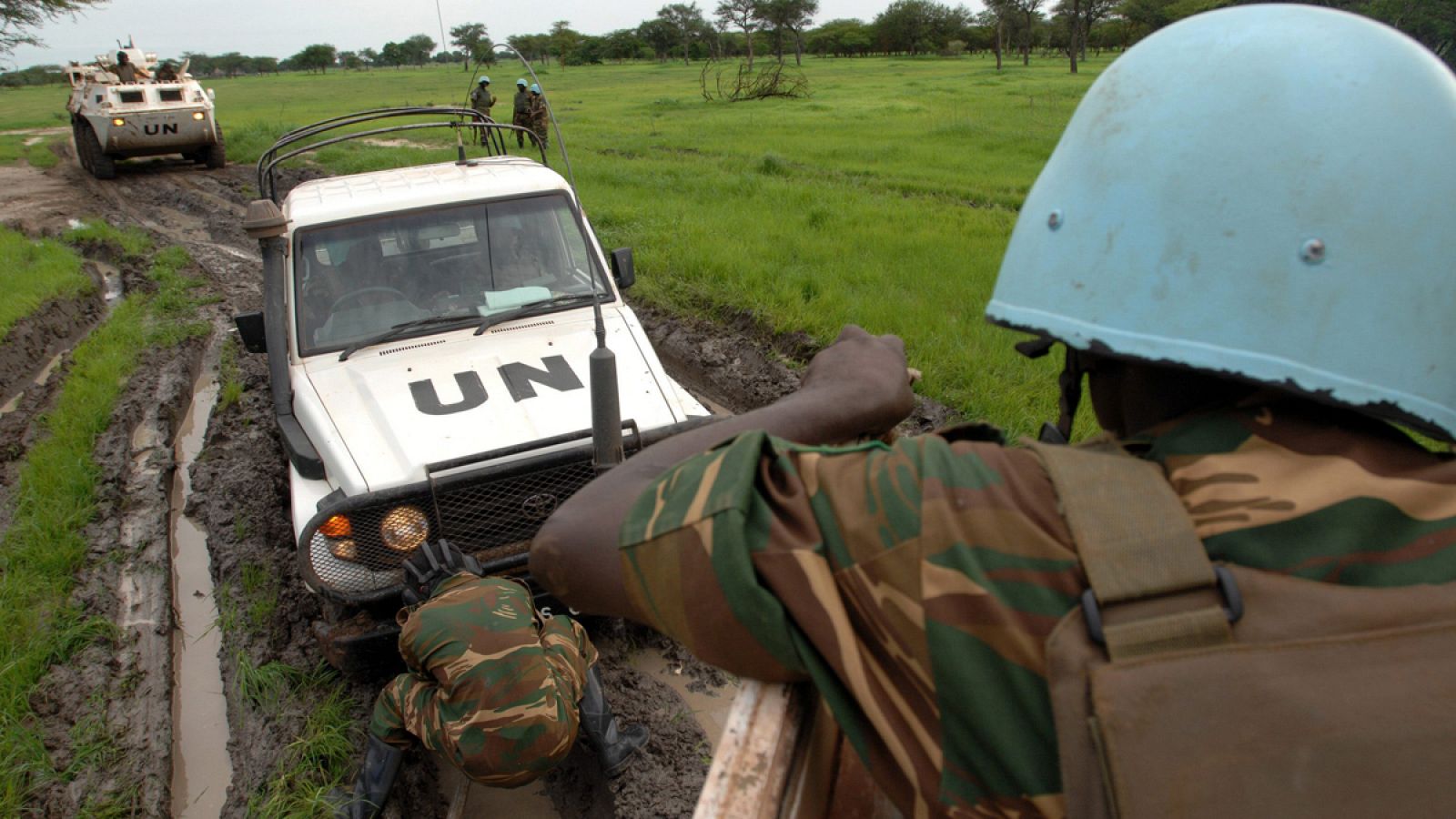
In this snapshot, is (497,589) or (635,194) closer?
(497,589)

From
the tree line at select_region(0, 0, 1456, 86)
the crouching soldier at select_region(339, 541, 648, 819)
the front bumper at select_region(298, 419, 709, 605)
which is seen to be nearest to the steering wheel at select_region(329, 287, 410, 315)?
the front bumper at select_region(298, 419, 709, 605)

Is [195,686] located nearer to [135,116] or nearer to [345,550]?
[345,550]

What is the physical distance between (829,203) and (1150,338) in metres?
8.29

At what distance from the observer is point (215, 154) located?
16.0 m

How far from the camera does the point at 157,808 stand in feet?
9.23

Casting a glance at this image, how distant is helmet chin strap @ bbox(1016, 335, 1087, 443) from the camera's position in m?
1.18

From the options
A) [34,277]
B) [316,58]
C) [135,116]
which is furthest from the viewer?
[316,58]

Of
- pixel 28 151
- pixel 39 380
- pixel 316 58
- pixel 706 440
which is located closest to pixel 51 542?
pixel 39 380

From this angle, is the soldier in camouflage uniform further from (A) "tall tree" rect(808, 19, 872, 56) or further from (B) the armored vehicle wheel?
(A) "tall tree" rect(808, 19, 872, 56)

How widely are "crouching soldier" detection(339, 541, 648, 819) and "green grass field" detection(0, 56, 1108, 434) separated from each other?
108 inches

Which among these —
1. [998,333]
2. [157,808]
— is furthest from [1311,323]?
[998,333]

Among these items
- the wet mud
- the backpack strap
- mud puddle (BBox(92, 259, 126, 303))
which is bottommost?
the wet mud

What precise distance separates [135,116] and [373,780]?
1628cm

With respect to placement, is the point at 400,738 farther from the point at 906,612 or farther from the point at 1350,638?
the point at 1350,638
